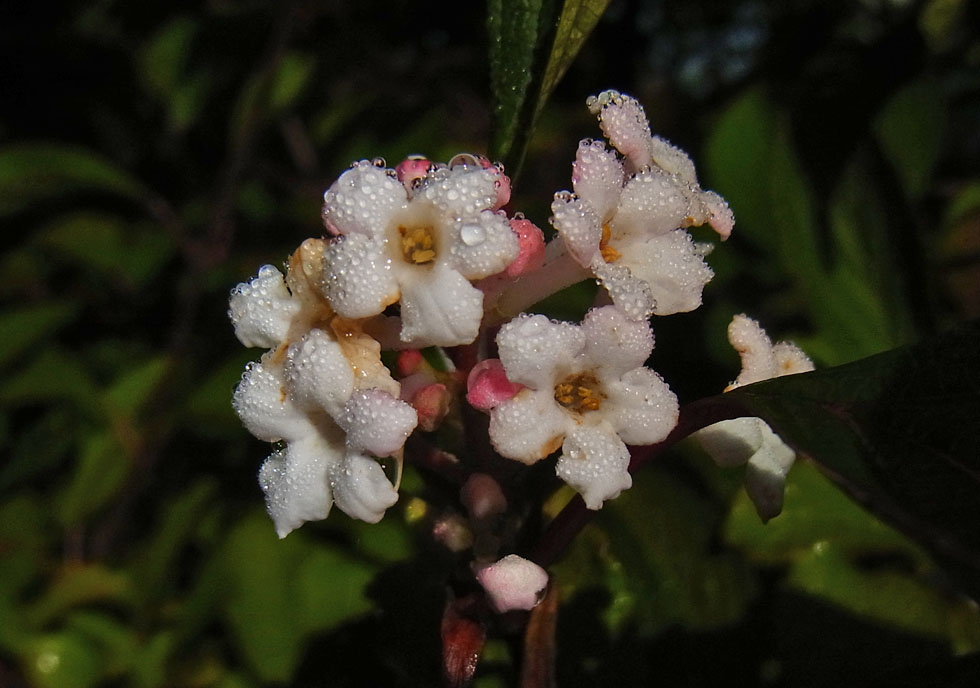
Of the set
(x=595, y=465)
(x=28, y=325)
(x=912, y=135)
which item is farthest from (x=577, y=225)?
(x=28, y=325)

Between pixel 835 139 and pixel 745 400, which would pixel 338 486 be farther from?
pixel 835 139

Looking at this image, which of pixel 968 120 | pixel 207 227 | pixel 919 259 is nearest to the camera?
pixel 919 259

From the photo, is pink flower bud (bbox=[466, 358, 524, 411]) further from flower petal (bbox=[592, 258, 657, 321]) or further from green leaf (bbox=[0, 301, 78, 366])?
green leaf (bbox=[0, 301, 78, 366])

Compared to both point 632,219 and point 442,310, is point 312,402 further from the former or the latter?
point 632,219

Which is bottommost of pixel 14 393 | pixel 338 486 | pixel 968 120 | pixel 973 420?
pixel 968 120

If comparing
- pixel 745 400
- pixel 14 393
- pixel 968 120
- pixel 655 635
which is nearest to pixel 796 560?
pixel 655 635

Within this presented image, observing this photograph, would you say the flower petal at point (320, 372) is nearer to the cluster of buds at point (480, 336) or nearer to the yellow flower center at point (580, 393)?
the cluster of buds at point (480, 336)

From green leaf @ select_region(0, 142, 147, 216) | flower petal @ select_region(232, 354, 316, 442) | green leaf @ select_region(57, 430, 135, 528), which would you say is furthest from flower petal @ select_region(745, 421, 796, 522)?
green leaf @ select_region(0, 142, 147, 216)
